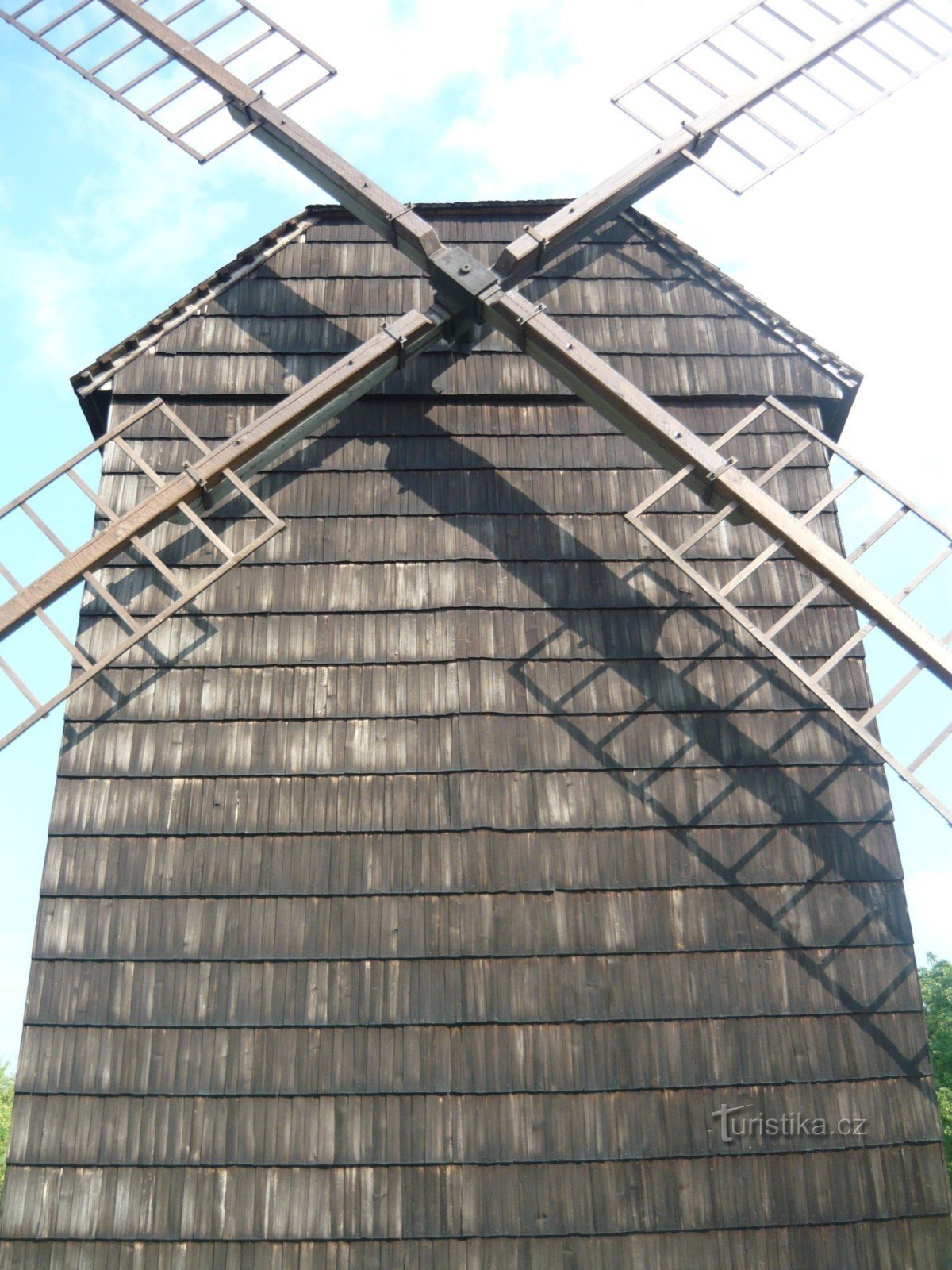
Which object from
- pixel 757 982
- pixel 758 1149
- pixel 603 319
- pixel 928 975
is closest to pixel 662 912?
pixel 757 982

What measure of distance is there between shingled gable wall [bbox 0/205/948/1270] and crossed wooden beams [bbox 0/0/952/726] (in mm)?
546

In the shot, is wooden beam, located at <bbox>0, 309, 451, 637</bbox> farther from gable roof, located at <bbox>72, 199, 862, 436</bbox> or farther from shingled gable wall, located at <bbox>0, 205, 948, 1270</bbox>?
gable roof, located at <bbox>72, 199, 862, 436</bbox>

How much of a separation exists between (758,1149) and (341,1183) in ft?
7.62

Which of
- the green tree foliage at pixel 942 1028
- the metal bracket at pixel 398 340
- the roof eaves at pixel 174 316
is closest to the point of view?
the metal bracket at pixel 398 340

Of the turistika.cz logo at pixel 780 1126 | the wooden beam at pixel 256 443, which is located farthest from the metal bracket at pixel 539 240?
the turistika.cz logo at pixel 780 1126

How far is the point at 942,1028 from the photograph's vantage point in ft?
71.6

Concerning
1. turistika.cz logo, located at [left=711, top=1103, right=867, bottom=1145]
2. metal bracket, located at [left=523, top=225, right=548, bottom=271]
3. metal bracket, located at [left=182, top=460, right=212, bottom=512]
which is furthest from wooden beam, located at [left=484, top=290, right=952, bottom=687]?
turistika.cz logo, located at [left=711, top=1103, right=867, bottom=1145]

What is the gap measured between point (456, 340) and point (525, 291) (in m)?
0.87

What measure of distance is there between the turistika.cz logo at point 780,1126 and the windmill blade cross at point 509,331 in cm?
204

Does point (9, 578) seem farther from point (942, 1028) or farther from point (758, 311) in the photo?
point (942, 1028)

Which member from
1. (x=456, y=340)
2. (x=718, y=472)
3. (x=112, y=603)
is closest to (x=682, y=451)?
(x=718, y=472)

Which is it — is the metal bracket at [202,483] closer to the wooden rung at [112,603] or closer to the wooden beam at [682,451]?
the wooden rung at [112,603]

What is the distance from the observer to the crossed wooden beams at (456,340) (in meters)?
6.72

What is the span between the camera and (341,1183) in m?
5.85
